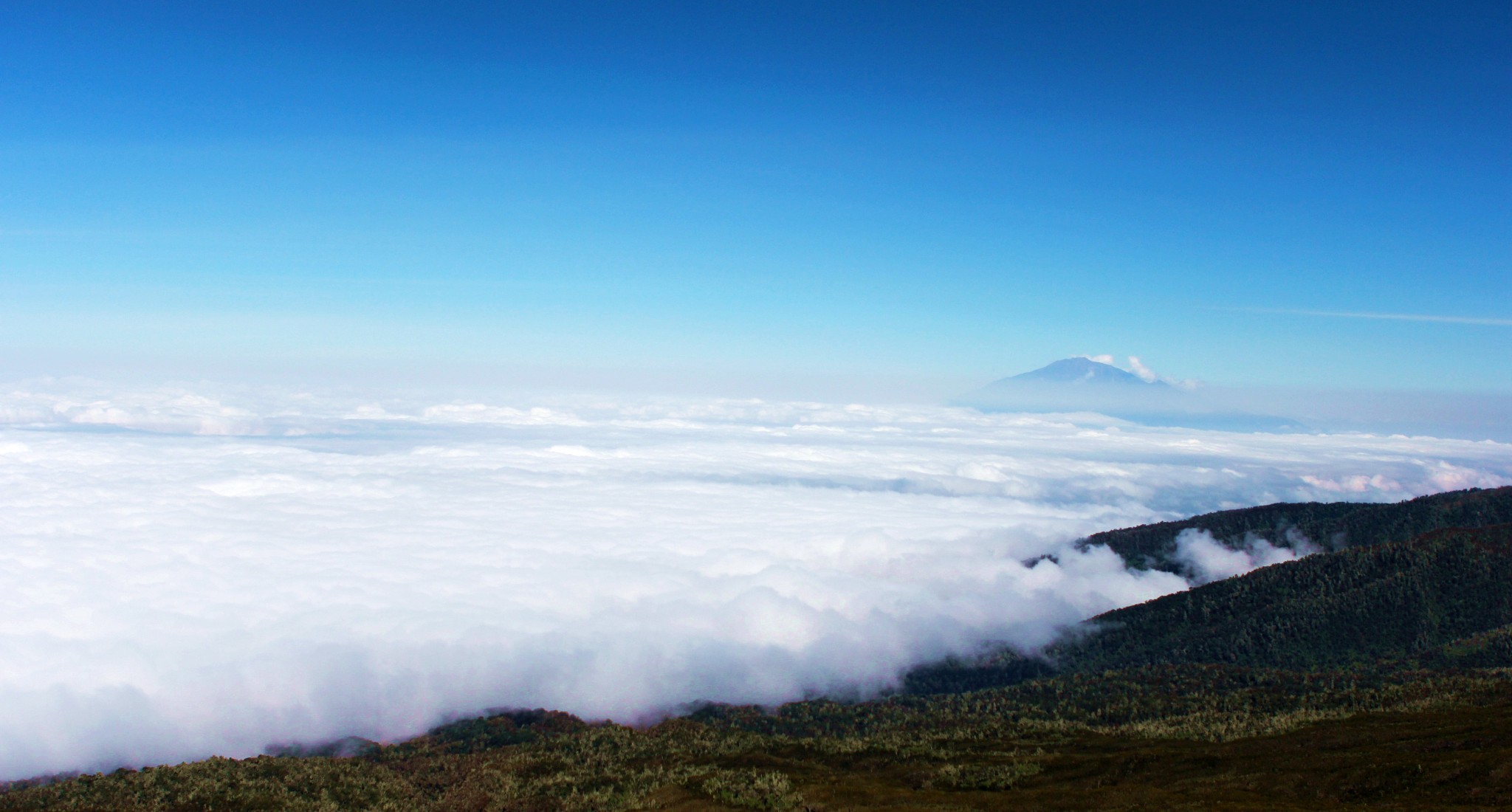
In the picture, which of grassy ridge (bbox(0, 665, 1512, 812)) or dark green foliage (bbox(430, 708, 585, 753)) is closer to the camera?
grassy ridge (bbox(0, 665, 1512, 812))

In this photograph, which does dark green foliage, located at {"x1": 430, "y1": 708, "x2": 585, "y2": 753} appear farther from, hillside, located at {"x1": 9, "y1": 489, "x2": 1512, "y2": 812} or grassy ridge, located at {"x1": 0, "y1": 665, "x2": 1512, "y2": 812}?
hillside, located at {"x1": 9, "y1": 489, "x2": 1512, "y2": 812}

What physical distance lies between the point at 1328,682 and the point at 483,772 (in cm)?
18619

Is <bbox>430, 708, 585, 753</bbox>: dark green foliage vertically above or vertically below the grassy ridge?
below

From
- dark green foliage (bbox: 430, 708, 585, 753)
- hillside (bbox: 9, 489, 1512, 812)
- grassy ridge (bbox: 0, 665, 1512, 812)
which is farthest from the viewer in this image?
dark green foliage (bbox: 430, 708, 585, 753)

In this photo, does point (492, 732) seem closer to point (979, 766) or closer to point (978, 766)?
point (978, 766)

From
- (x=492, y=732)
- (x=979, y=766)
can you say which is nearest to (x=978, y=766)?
(x=979, y=766)

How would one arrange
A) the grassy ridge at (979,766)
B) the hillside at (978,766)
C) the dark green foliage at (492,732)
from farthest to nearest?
the dark green foliage at (492,732)
the grassy ridge at (979,766)
the hillside at (978,766)

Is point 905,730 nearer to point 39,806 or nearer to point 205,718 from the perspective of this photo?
point 39,806

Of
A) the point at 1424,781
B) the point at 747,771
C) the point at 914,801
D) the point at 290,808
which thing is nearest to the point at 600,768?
the point at 747,771

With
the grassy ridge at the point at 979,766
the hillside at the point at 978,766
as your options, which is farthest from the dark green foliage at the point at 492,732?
the hillside at the point at 978,766

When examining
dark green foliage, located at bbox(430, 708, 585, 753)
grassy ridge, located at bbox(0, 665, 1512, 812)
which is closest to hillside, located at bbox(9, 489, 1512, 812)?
grassy ridge, located at bbox(0, 665, 1512, 812)

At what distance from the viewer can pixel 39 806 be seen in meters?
88.7

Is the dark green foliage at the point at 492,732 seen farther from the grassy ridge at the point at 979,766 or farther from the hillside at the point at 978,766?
the hillside at the point at 978,766

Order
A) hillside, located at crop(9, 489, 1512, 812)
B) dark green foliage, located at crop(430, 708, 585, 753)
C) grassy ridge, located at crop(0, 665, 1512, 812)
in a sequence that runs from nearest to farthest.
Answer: hillside, located at crop(9, 489, 1512, 812)
grassy ridge, located at crop(0, 665, 1512, 812)
dark green foliage, located at crop(430, 708, 585, 753)
